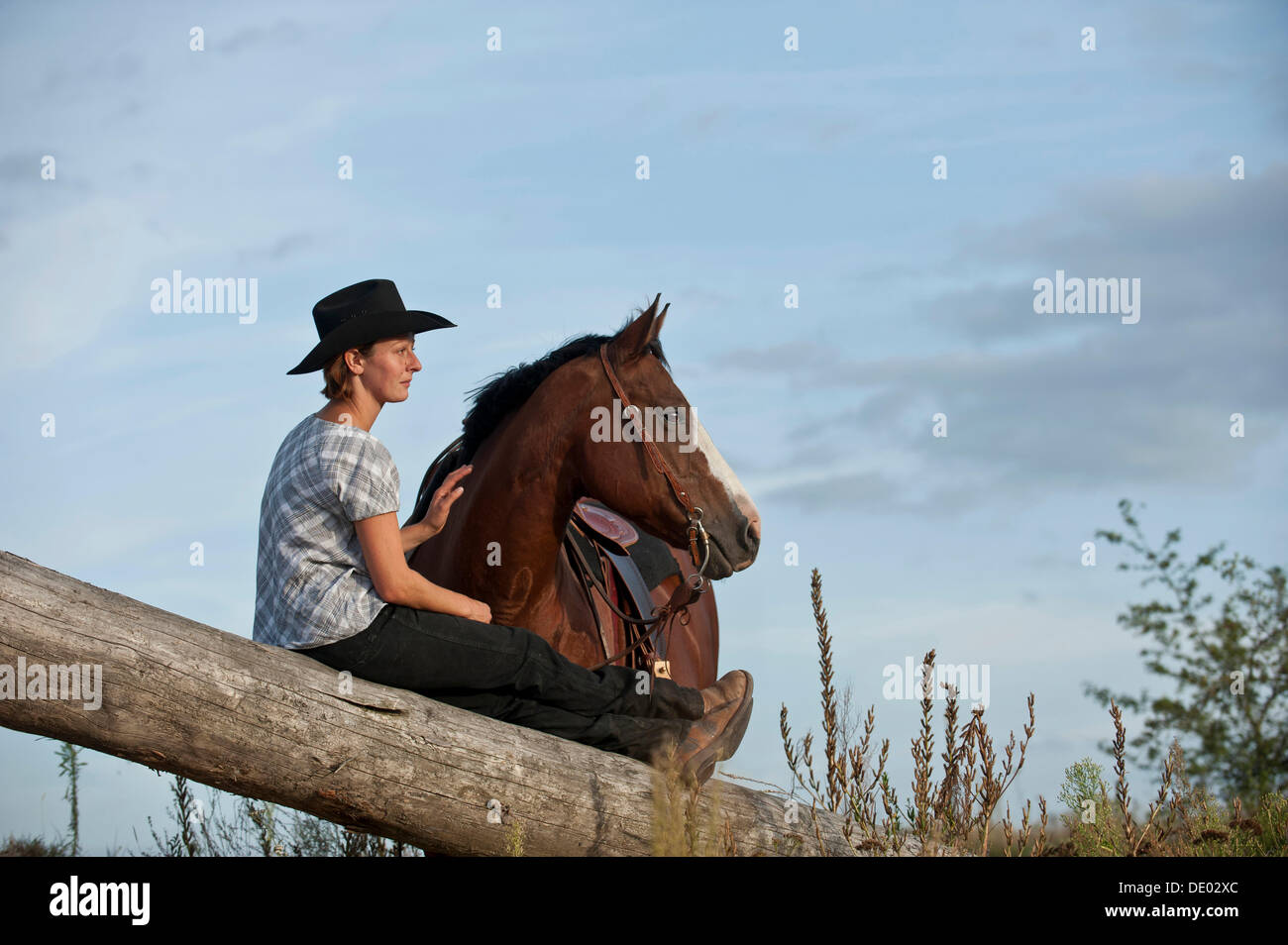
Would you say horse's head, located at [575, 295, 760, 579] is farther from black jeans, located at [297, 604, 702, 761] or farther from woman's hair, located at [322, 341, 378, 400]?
woman's hair, located at [322, 341, 378, 400]

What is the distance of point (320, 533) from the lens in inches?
156

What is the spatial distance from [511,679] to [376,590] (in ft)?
1.93

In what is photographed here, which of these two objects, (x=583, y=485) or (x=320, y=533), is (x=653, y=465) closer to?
(x=583, y=485)

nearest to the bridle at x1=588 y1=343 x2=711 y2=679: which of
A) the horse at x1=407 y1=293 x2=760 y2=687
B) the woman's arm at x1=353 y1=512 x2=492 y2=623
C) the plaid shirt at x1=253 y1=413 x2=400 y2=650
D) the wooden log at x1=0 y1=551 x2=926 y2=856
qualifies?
the horse at x1=407 y1=293 x2=760 y2=687

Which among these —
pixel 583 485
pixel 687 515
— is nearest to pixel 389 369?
pixel 583 485

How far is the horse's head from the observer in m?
5.01

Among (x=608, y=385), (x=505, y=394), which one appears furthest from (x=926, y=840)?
(x=505, y=394)

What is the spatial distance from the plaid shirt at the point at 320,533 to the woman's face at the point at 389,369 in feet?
0.73
